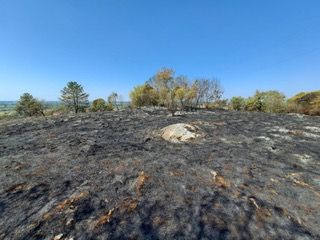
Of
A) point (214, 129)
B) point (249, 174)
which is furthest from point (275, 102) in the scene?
point (249, 174)

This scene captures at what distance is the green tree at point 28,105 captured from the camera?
33.2 metres

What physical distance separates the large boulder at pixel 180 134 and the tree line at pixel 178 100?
1873 centimetres

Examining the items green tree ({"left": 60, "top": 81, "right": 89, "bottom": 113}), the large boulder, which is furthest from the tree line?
the large boulder

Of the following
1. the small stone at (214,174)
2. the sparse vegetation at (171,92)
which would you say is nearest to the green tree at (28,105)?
the sparse vegetation at (171,92)

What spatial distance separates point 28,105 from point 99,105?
1233 cm

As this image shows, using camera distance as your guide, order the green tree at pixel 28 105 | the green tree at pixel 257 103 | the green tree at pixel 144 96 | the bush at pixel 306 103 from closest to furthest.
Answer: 1. the bush at pixel 306 103
2. the green tree at pixel 257 103
3. the green tree at pixel 28 105
4. the green tree at pixel 144 96

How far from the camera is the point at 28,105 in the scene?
3312 centimetres

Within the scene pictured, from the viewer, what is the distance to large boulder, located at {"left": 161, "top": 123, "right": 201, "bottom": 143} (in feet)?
26.2

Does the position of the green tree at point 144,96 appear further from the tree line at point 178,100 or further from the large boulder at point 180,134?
the large boulder at point 180,134

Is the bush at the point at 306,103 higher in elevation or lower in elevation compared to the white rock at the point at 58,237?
higher

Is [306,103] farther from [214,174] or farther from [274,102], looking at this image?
[214,174]

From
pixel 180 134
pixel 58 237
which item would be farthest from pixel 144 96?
pixel 58 237

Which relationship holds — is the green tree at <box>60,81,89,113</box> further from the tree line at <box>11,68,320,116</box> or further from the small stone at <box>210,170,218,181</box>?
the small stone at <box>210,170,218,181</box>

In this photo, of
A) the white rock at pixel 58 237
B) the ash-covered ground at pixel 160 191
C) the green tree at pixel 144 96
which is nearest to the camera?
the white rock at pixel 58 237
